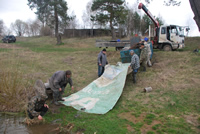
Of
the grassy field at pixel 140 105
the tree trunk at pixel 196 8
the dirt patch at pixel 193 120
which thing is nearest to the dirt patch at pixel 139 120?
the grassy field at pixel 140 105

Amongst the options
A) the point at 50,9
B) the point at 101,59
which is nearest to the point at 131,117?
the point at 101,59

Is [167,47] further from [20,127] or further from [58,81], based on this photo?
[20,127]

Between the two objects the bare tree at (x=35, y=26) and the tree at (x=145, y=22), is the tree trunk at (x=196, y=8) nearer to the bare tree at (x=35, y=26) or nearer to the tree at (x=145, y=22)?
the tree at (x=145, y=22)

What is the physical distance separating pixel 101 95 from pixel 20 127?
2.88m

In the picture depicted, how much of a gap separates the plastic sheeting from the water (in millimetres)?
1161

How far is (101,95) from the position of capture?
6273mm

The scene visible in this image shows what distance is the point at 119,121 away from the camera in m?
4.52

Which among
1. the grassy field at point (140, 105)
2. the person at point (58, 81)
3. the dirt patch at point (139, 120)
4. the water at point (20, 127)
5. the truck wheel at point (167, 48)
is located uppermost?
the truck wheel at point (167, 48)

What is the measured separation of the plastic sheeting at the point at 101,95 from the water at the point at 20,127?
1161mm

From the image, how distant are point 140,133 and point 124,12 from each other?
23.5m

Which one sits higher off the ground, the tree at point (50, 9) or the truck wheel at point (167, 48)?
the tree at point (50, 9)

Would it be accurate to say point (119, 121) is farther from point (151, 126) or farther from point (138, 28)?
point (138, 28)

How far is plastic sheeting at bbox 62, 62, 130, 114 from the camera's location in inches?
210

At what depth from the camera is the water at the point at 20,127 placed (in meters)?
4.27
